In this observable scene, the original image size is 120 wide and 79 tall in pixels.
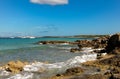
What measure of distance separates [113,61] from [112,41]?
1571cm

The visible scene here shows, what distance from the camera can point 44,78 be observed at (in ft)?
92.9

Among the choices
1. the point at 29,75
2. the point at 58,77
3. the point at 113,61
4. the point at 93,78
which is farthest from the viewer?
the point at 113,61

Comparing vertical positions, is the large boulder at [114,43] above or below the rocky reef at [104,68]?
above

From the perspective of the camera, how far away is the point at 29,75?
102ft

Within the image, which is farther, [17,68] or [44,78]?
[17,68]

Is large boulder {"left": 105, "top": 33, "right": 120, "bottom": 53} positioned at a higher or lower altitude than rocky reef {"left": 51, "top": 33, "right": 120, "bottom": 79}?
higher

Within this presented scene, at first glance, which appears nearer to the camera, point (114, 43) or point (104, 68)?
point (104, 68)

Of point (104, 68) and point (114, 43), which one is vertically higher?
point (114, 43)

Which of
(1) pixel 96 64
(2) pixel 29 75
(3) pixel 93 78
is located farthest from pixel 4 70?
(3) pixel 93 78

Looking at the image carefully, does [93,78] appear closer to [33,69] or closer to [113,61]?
[113,61]

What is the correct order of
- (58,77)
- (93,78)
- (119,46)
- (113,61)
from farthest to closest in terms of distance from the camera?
(119,46)
(113,61)
(58,77)
(93,78)

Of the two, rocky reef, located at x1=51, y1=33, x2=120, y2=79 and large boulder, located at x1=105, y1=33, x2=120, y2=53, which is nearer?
rocky reef, located at x1=51, y1=33, x2=120, y2=79

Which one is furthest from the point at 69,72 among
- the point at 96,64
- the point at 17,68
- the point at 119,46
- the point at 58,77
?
the point at 119,46

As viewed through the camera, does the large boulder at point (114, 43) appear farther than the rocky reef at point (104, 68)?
Yes
